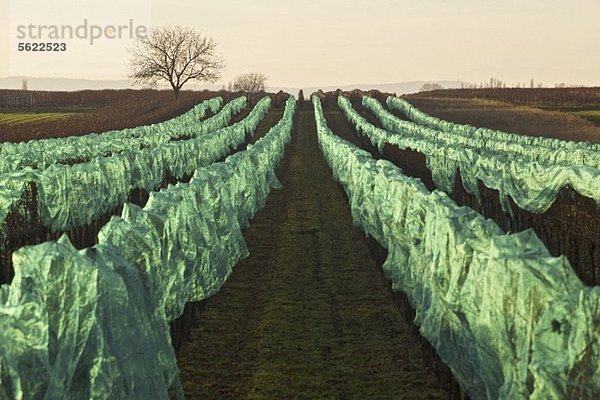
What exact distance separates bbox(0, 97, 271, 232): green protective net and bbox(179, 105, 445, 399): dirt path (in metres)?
4.16

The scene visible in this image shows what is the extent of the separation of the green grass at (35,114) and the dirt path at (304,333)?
6394 centimetres

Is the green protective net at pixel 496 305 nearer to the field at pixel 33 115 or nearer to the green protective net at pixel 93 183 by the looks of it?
the green protective net at pixel 93 183

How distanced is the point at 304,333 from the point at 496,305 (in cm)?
575

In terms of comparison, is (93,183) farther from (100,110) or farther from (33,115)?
(33,115)

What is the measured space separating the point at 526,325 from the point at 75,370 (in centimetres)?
433

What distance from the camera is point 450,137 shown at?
45.7 m

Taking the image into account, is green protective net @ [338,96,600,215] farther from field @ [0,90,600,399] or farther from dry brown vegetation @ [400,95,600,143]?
dry brown vegetation @ [400,95,600,143]

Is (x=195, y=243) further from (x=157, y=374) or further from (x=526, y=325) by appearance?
(x=526, y=325)

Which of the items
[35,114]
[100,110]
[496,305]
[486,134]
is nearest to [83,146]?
[486,134]

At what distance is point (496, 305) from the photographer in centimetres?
905

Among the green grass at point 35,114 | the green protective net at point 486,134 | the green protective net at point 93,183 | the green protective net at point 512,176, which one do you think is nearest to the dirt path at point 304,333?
the green protective net at point 93,183

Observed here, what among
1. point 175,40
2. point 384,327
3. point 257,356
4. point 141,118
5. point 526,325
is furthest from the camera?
point 175,40

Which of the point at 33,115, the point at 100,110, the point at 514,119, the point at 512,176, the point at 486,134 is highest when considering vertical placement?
the point at 512,176

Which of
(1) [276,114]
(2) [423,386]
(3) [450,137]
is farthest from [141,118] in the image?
(2) [423,386]
